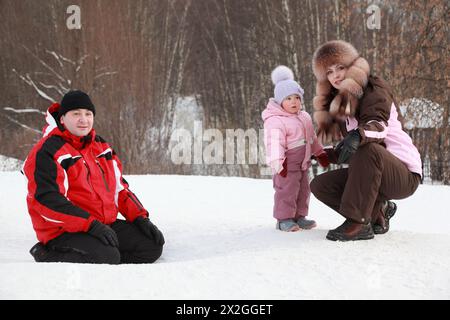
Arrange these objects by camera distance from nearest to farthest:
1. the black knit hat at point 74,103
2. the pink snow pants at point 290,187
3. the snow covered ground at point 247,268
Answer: the snow covered ground at point 247,268, the black knit hat at point 74,103, the pink snow pants at point 290,187

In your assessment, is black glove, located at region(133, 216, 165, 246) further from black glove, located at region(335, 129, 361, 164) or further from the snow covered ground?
black glove, located at region(335, 129, 361, 164)

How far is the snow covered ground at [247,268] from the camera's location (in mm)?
2199

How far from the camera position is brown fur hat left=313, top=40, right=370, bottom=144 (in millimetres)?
3199

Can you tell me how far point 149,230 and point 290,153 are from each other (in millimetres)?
1043

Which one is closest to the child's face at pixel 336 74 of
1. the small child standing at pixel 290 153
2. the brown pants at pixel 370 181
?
the small child standing at pixel 290 153

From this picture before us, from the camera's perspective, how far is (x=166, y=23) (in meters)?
12.1

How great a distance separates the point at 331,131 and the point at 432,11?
23.1ft

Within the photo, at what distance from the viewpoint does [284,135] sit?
12.1 feet

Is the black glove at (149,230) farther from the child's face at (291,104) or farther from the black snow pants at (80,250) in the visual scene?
the child's face at (291,104)

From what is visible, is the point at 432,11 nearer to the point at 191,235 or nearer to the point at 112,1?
the point at 112,1

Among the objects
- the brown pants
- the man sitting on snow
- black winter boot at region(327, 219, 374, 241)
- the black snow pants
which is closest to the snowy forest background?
the man sitting on snow

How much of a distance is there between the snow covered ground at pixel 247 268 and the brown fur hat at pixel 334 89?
69 centimetres

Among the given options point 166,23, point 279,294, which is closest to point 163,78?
point 166,23

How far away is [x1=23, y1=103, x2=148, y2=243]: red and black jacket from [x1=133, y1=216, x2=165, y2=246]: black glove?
176 mm
